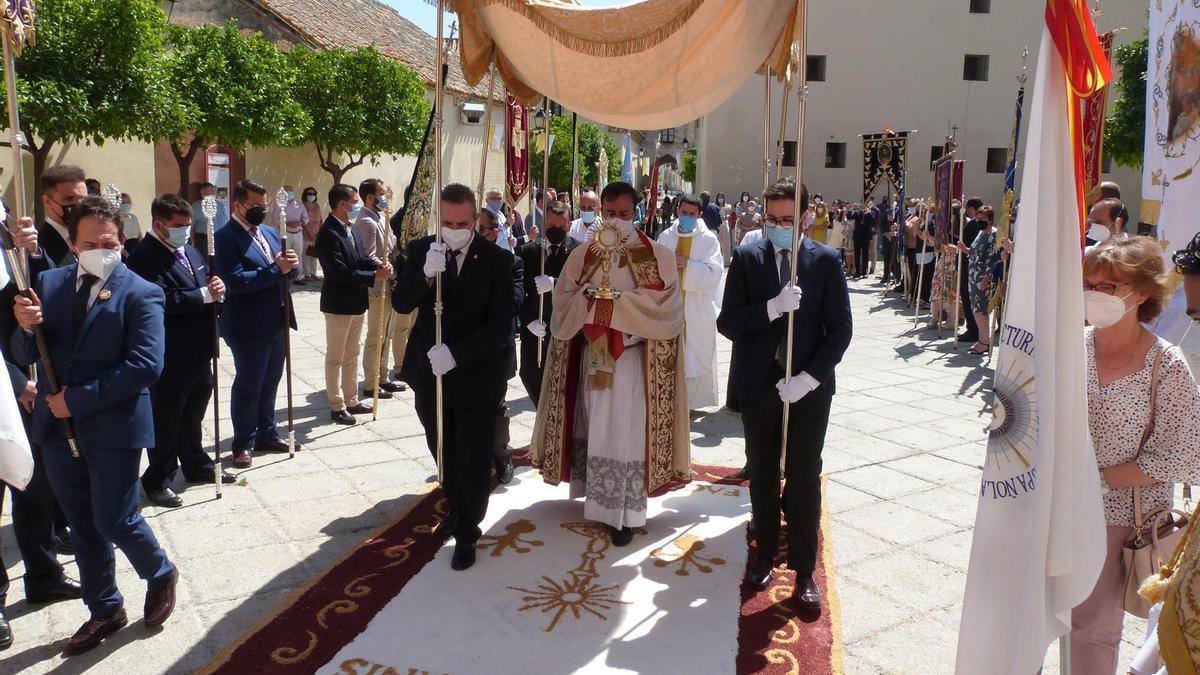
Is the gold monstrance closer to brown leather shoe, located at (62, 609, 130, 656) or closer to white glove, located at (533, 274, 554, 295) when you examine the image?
white glove, located at (533, 274, 554, 295)

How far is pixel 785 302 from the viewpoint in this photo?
4.08 m

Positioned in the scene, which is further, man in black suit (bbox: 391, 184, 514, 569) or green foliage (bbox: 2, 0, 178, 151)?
green foliage (bbox: 2, 0, 178, 151)

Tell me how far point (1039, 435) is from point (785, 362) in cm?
186

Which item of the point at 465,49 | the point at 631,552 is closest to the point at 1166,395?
the point at 631,552

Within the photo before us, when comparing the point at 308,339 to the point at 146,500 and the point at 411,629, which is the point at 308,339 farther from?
the point at 411,629

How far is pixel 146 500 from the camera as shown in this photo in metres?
5.35

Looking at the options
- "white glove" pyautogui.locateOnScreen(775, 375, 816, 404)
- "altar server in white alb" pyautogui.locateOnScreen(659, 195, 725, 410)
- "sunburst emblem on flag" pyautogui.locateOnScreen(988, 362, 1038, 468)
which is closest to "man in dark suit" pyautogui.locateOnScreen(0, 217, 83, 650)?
"white glove" pyautogui.locateOnScreen(775, 375, 816, 404)

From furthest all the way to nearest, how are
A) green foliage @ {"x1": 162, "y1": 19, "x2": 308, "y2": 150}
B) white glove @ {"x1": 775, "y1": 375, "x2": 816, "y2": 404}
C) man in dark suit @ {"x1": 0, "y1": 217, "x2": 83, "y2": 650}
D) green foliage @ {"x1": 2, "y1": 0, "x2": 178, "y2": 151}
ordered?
green foliage @ {"x1": 162, "y1": 19, "x2": 308, "y2": 150}, green foliage @ {"x1": 2, "y1": 0, "x2": 178, "y2": 151}, white glove @ {"x1": 775, "y1": 375, "x2": 816, "y2": 404}, man in dark suit @ {"x1": 0, "y1": 217, "x2": 83, "y2": 650}

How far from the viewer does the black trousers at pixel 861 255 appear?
2211 cm

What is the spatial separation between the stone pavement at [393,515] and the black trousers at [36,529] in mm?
151

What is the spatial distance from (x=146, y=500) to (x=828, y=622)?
161 inches

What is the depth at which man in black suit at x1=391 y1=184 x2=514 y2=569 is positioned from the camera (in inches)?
180

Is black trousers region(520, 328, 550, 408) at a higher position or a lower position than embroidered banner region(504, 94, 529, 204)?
lower

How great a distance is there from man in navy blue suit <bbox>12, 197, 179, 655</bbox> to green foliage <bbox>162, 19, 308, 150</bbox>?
39.2ft
